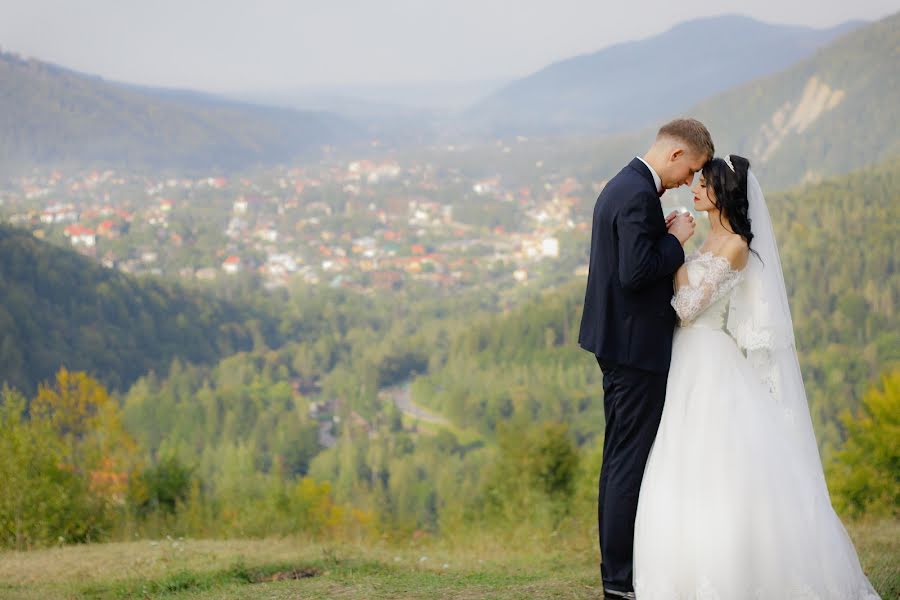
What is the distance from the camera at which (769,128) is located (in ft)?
428

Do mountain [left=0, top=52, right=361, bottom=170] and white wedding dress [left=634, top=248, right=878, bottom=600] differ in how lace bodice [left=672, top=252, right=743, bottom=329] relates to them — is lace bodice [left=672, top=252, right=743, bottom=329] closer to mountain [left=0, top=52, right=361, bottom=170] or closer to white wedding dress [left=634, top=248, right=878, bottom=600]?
white wedding dress [left=634, top=248, right=878, bottom=600]

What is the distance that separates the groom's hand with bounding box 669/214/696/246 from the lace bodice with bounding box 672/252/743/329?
0.40ft

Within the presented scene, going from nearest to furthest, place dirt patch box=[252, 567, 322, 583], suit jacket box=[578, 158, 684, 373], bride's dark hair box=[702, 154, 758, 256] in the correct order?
suit jacket box=[578, 158, 684, 373] < bride's dark hair box=[702, 154, 758, 256] < dirt patch box=[252, 567, 322, 583]

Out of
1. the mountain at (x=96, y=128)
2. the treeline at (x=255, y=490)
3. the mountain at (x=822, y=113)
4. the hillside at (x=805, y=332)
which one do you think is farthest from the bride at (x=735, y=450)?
the mountain at (x=96, y=128)

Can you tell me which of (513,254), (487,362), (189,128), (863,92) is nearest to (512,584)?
(487,362)

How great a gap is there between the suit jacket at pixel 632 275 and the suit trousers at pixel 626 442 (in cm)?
9

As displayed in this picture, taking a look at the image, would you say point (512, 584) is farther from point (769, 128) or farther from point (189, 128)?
point (189, 128)

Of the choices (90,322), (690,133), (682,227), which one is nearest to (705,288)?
(682,227)

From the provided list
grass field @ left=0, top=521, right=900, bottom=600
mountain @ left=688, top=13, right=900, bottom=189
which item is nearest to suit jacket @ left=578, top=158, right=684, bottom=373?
grass field @ left=0, top=521, right=900, bottom=600

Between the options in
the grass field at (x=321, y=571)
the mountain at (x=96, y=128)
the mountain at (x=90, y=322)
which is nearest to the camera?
the grass field at (x=321, y=571)

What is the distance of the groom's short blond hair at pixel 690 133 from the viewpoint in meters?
3.49

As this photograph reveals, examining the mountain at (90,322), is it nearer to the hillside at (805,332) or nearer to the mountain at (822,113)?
the hillside at (805,332)

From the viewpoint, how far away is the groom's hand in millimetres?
3557

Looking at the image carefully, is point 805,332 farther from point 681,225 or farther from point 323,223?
point 323,223
